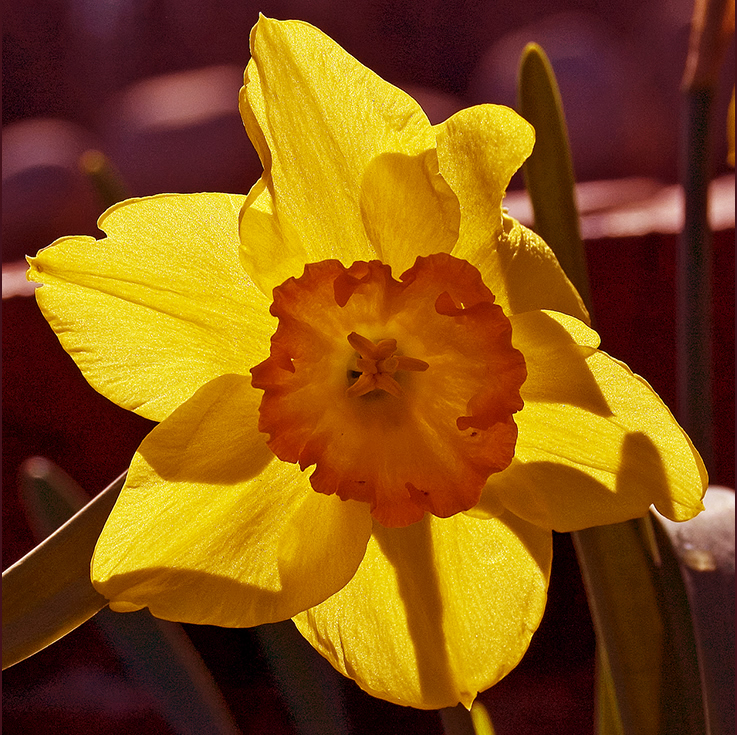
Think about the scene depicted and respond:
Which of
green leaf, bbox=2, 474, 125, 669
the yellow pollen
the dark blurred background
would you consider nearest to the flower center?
the yellow pollen

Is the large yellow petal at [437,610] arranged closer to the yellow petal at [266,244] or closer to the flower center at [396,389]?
the flower center at [396,389]

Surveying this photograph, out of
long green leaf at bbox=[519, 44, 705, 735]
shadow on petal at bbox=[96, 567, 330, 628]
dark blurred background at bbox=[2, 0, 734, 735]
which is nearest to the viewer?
shadow on petal at bbox=[96, 567, 330, 628]

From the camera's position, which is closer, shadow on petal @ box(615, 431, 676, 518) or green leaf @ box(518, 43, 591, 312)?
shadow on petal @ box(615, 431, 676, 518)

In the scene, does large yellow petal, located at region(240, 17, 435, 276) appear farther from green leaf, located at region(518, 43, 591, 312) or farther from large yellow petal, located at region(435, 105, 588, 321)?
green leaf, located at region(518, 43, 591, 312)

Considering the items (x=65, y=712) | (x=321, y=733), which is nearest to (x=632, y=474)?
(x=321, y=733)

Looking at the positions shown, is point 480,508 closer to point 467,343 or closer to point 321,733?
point 467,343

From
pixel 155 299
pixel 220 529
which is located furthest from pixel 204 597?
pixel 155 299
